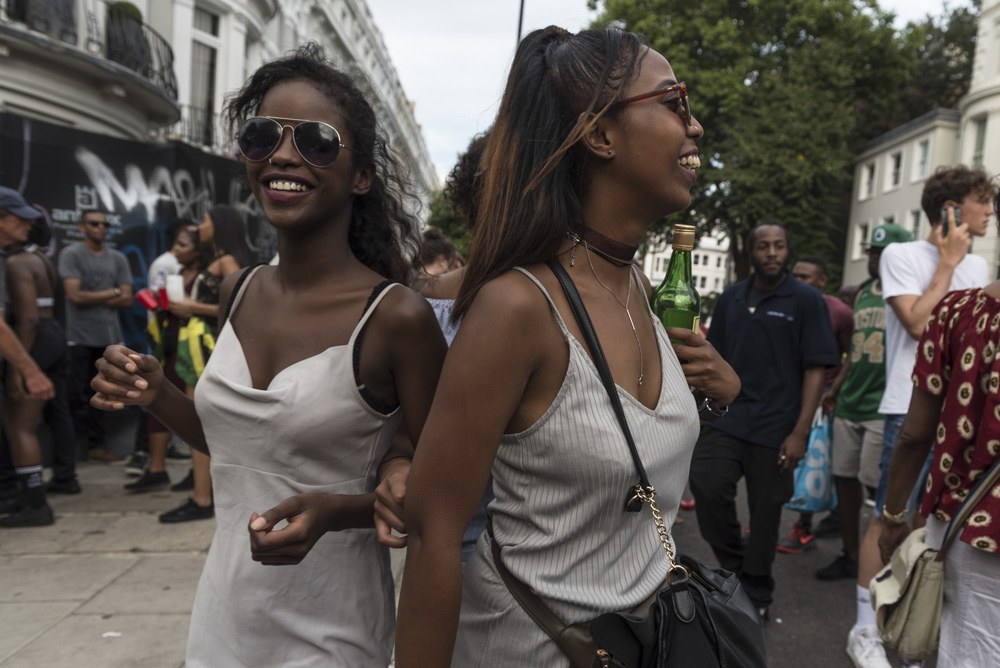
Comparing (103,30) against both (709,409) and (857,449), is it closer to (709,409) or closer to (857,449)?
(857,449)

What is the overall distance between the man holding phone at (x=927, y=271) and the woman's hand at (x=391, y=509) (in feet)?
9.68

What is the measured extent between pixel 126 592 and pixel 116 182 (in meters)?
4.58

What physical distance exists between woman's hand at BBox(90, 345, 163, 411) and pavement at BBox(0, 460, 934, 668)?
2119 mm

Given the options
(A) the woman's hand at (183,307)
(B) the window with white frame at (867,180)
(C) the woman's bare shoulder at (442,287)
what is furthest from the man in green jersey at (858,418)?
(B) the window with white frame at (867,180)

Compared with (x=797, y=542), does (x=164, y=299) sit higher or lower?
higher

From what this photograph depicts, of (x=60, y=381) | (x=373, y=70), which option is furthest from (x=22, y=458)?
(x=373, y=70)

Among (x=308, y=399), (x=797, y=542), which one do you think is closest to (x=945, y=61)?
(x=797, y=542)

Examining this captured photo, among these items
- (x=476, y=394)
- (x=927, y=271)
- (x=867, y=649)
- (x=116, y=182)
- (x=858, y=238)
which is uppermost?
(x=858, y=238)

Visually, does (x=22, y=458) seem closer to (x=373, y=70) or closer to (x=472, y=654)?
(x=472, y=654)

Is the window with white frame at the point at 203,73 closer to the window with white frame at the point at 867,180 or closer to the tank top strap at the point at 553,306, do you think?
the tank top strap at the point at 553,306

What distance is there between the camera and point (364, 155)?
1879 mm

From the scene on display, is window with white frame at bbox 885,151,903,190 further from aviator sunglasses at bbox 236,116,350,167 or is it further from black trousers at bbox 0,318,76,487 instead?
aviator sunglasses at bbox 236,116,350,167

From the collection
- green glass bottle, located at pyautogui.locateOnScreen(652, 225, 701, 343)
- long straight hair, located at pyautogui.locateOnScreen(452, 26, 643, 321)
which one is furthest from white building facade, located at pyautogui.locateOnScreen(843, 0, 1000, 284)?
long straight hair, located at pyautogui.locateOnScreen(452, 26, 643, 321)

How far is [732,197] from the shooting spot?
24.6 metres
